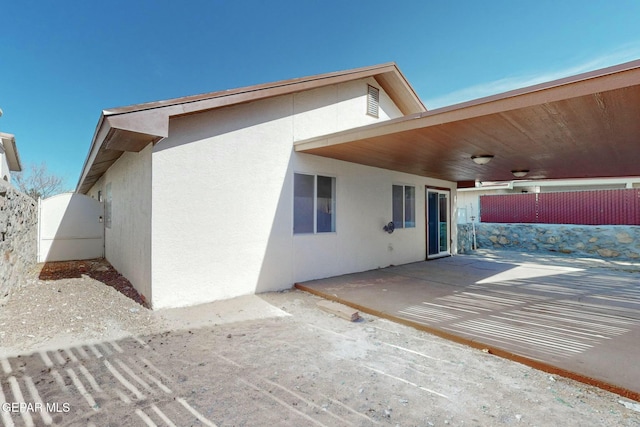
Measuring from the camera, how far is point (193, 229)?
480cm

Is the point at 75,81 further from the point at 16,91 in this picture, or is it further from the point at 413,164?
the point at 413,164

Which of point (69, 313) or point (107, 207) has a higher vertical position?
point (107, 207)

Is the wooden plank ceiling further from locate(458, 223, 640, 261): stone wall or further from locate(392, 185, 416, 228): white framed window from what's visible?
locate(458, 223, 640, 261): stone wall

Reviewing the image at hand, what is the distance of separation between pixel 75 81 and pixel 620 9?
1892 centimetres

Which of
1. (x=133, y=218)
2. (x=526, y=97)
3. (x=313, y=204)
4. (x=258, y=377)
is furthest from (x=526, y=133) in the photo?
(x=133, y=218)

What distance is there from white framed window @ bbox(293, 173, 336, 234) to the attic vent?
2.60 metres

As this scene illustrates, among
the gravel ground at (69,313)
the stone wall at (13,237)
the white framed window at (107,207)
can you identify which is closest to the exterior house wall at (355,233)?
the gravel ground at (69,313)

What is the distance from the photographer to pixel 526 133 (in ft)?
14.1

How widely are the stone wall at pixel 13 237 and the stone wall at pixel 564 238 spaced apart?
41.0 feet

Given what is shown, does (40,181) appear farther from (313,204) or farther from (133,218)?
(313,204)

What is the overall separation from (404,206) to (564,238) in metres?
7.46

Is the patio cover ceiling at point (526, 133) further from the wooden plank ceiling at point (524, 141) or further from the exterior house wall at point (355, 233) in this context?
the exterior house wall at point (355, 233)

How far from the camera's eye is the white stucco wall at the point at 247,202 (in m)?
4.64

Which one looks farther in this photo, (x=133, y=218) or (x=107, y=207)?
(x=107, y=207)
